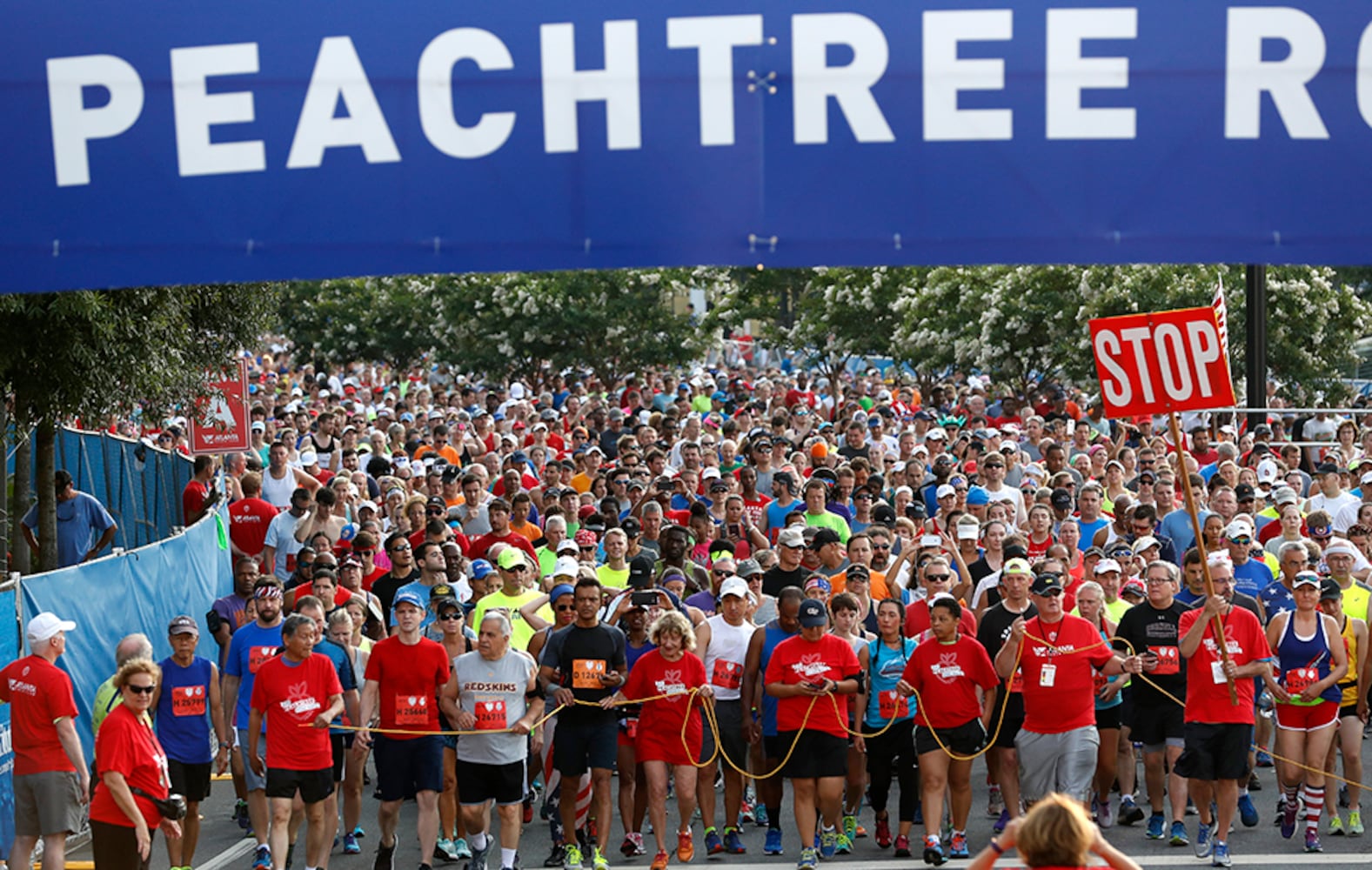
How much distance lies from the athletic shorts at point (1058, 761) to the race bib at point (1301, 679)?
1.40 metres

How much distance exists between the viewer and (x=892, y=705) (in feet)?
40.0

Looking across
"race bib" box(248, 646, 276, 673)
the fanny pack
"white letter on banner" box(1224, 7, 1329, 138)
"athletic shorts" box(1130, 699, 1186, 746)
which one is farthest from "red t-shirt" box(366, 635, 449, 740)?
"white letter on banner" box(1224, 7, 1329, 138)

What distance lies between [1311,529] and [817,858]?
238 inches

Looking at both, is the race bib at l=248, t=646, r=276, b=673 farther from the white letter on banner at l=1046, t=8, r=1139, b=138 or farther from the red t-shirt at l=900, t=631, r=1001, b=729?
the white letter on banner at l=1046, t=8, r=1139, b=138

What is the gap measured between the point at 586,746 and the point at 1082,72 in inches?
297

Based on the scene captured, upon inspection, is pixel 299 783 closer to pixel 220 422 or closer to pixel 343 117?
pixel 343 117

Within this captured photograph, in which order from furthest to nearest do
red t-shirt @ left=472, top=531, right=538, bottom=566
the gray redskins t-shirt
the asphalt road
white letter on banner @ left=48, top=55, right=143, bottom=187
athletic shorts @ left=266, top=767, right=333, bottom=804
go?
red t-shirt @ left=472, top=531, right=538, bottom=566 → the asphalt road → the gray redskins t-shirt → athletic shorts @ left=266, top=767, right=333, bottom=804 → white letter on banner @ left=48, top=55, right=143, bottom=187

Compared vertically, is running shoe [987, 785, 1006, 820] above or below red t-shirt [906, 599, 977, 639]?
below

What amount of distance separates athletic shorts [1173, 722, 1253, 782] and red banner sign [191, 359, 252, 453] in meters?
10.5

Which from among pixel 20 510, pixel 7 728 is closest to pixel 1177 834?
pixel 7 728

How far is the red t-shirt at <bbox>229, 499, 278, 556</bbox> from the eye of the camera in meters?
17.7

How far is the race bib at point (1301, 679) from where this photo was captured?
1209cm

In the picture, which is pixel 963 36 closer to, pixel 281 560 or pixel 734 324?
pixel 281 560

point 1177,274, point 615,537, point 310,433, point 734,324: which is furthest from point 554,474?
point 734,324
